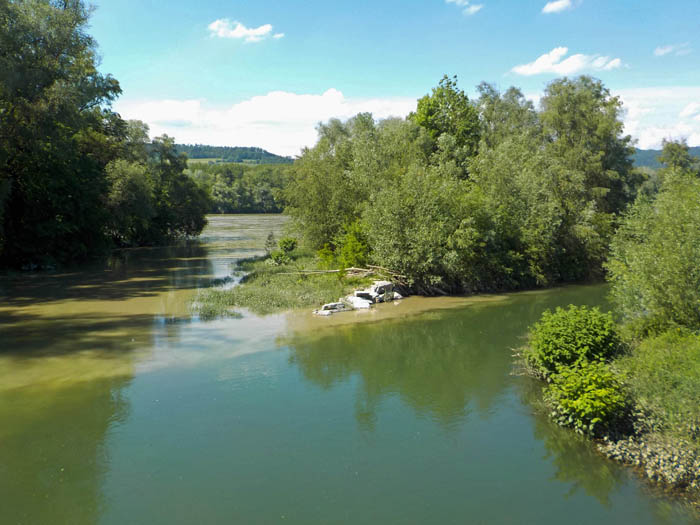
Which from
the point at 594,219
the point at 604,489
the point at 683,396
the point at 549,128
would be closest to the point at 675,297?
the point at 683,396

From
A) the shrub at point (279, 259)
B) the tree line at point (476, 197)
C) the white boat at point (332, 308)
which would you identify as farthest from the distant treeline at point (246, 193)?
the white boat at point (332, 308)

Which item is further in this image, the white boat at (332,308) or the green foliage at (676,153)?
the green foliage at (676,153)

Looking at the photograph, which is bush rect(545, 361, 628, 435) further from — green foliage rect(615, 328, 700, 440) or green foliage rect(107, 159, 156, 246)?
green foliage rect(107, 159, 156, 246)

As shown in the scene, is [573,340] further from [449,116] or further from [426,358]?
[449,116]

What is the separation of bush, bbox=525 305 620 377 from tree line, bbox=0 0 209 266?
1149 inches

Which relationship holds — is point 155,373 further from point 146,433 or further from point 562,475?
point 562,475

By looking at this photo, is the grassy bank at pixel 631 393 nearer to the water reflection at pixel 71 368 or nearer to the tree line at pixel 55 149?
the water reflection at pixel 71 368

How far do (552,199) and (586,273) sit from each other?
5.46 m

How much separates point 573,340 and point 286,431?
721 centimetres

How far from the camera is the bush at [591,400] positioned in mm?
10102

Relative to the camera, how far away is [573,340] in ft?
41.2

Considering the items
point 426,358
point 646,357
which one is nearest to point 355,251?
point 426,358

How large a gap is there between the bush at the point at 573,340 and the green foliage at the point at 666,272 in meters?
1.24

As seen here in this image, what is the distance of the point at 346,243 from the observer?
3059 cm
